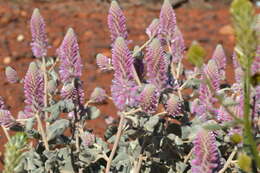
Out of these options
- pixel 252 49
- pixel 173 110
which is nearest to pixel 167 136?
pixel 173 110

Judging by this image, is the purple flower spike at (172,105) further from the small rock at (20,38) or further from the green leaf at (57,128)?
the small rock at (20,38)

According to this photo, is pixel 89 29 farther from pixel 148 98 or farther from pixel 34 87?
pixel 148 98

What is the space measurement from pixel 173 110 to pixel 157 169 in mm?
439

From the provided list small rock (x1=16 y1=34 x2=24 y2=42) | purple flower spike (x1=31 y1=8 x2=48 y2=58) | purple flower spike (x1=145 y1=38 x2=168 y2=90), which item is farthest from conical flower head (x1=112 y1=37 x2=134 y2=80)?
small rock (x1=16 y1=34 x2=24 y2=42)

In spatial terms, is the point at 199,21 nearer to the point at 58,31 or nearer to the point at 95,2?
the point at 95,2

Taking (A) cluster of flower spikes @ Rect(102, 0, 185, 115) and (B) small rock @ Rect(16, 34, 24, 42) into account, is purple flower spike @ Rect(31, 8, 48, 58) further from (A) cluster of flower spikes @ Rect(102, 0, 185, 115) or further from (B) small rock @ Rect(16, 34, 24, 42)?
(B) small rock @ Rect(16, 34, 24, 42)

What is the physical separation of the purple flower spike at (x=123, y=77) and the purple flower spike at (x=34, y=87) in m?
0.32

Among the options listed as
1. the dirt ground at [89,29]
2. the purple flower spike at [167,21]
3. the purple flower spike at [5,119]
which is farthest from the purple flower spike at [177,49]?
the dirt ground at [89,29]

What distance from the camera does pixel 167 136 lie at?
6.63 feet

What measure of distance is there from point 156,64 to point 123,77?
14 cm

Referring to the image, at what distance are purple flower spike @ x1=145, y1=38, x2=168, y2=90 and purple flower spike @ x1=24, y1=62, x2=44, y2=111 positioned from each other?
379 mm

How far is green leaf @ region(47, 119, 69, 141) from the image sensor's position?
6.19ft

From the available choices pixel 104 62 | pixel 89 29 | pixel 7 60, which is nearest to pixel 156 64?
pixel 104 62

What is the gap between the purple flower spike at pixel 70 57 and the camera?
1858 millimetres
